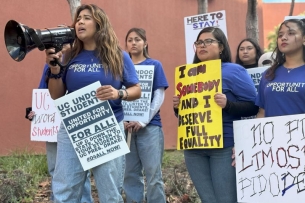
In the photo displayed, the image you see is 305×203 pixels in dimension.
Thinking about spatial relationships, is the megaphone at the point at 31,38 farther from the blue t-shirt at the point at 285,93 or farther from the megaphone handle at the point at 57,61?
the blue t-shirt at the point at 285,93

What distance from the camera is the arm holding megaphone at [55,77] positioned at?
163 inches

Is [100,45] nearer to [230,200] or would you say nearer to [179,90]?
[179,90]

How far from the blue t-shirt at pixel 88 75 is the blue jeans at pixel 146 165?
131 cm

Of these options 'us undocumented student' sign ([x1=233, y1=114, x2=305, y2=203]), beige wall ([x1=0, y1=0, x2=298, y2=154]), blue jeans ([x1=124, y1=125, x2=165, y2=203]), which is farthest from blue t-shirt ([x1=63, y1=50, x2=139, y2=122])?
beige wall ([x1=0, y1=0, x2=298, y2=154])

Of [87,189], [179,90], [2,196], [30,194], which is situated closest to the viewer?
[179,90]

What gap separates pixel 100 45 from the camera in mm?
4297

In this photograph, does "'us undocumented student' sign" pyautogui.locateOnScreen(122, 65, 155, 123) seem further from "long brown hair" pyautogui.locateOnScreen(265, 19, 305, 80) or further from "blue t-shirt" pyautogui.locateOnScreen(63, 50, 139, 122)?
"long brown hair" pyautogui.locateOnScreen(265, 19, 305, 80)

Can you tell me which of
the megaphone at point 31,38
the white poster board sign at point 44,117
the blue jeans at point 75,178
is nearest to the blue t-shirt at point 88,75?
the megaphone at point 31,38

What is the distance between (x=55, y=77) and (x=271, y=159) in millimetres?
1755

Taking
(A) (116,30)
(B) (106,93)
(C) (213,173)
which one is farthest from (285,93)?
(A) (116,30)

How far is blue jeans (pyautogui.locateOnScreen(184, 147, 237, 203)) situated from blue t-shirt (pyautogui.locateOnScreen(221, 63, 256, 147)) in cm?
17

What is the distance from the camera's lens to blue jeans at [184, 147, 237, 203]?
4445 mm

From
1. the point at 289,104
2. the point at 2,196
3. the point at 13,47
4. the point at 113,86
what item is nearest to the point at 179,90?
the point at 113,86

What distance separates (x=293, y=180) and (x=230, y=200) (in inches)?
22.9
